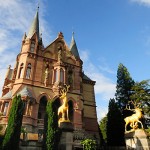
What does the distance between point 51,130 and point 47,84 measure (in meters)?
15.3

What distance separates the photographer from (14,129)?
1606 cm

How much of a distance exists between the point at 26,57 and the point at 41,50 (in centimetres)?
314

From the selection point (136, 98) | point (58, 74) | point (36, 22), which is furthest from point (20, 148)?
point (36, 22)

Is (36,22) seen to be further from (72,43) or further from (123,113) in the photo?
(123,113)

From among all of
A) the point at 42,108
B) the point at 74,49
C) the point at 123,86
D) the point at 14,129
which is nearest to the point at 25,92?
the point at 42,108

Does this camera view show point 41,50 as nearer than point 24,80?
No

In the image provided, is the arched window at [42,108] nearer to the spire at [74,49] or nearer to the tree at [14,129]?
the spire at [74,49]

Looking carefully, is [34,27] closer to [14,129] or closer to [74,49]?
[74,49]

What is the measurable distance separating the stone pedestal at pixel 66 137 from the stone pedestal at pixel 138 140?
548 centimetres

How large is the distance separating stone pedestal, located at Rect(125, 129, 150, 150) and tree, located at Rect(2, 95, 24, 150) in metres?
9.85

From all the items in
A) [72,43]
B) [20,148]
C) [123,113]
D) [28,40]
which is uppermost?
[72,43]

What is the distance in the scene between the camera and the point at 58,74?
31906 mm

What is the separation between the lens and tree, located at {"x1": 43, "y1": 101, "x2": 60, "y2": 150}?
52.1 feet

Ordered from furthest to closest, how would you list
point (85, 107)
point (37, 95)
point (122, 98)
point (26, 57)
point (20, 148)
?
point (122, 98)
point (85, 107)
point (26, 57)
point (37, 95)
point (20, 148)
